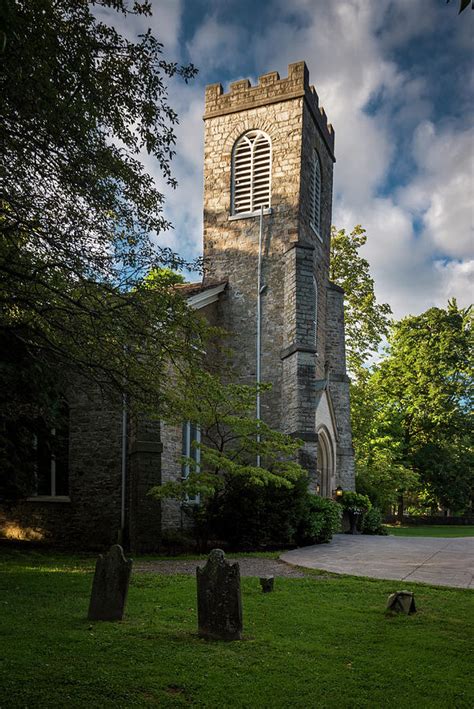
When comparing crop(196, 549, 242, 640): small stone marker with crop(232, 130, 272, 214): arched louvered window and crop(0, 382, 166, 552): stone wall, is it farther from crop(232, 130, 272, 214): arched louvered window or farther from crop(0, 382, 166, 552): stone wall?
crop(232, 130, 272, 214): arched louvered window

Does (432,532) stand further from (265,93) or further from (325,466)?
(265,93)

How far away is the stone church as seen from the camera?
17.7 meters

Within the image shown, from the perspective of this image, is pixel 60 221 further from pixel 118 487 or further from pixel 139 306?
pixel 118 487

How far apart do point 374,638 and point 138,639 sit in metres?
2.51

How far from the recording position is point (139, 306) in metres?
10.0

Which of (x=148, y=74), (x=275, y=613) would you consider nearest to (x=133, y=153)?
(x=148, y=74)

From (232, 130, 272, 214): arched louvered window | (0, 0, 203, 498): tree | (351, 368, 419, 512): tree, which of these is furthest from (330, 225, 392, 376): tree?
(0, 0, 203, 498): tree

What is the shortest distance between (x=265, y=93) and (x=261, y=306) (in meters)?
8.09

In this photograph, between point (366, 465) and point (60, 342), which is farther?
point (366, 465)

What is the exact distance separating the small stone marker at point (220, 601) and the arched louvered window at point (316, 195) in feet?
61.1

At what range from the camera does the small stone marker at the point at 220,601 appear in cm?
651

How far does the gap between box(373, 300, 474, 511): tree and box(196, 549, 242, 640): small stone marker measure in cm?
3261

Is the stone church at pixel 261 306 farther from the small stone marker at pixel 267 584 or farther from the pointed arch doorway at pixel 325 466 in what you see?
the small stone marker at pixel 267 584

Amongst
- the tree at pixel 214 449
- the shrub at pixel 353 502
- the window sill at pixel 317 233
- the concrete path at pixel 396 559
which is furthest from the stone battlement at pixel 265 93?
the concrete path at pixel 396 559
